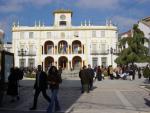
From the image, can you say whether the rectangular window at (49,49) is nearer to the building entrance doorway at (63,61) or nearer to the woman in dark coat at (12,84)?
the building entrance doorway at (63,61)

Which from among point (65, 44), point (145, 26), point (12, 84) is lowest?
point (12, 84)

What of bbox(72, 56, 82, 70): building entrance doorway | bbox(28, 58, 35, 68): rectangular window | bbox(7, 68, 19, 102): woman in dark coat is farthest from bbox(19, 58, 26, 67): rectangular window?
bbox(7, 68, 19, 102): woman in dark coat

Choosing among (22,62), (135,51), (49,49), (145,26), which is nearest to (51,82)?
(135,51)

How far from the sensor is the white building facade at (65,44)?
86.1 metres

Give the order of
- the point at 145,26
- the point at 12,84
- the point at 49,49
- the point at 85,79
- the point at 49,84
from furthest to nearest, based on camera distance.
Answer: the point at 49,49, the point at 145,26, the point at 85,79, the point at 12,84, the point at 49,84

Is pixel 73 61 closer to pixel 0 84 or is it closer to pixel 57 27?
pixel 57 27

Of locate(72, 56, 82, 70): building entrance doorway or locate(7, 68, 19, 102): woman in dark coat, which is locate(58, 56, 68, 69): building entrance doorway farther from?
locate(7, 68, 19, 102): woman in dark coat

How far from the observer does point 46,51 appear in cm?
8838

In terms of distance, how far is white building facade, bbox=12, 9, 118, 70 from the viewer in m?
86.1

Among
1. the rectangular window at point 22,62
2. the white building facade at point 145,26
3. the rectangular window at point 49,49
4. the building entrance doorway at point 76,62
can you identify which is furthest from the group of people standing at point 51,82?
the rectangular window at point 49,49

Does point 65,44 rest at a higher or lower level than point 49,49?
higher

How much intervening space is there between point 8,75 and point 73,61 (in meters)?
68.5

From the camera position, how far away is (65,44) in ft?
286

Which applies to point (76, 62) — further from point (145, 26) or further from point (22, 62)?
point (145, 26)
